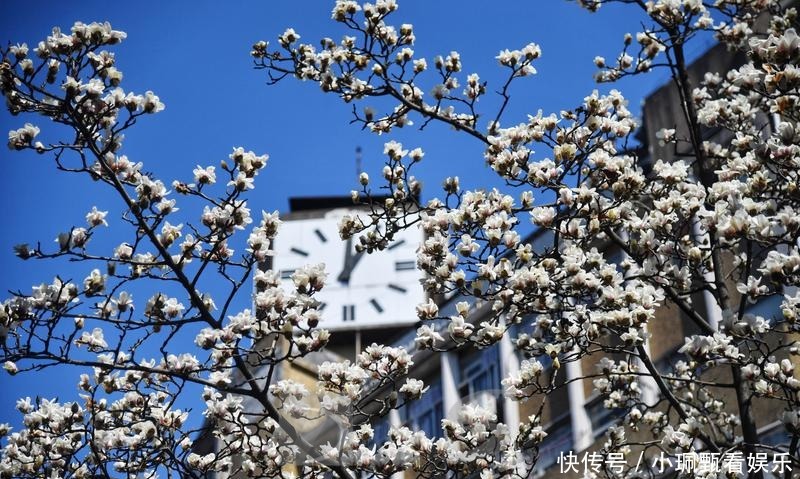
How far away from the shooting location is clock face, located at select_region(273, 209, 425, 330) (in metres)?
39.5

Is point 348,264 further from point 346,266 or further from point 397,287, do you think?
point 397,287

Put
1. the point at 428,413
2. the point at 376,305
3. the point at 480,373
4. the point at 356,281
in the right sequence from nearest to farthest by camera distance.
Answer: the point at 480,373
the point at 428,413
the point at 376,305
the point at 356,281

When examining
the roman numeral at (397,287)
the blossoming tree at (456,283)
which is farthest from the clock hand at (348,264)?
the blossoming tree at (456,283)

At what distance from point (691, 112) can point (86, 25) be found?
545 centimetres

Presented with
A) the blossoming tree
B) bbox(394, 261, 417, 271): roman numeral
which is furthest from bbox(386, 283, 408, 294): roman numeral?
the blossoming tree

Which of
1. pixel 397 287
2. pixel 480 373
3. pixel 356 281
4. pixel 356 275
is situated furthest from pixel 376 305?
pixel 480 373

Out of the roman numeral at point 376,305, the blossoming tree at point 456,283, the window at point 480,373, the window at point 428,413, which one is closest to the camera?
the blossoming tree at point 456,283

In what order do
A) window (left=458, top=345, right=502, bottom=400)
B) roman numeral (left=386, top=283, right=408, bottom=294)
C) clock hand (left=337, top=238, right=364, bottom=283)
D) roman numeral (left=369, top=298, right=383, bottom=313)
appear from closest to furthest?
1. window (left=458, top=345, right=502, bottom=400)
2. roman numeral (left=369, top=298, right=383, bottom=313)
3. roman numeral (left=386, top=283, right=408, bottom=294)
4. clock hand (left=337, top=238, right=364, bottom=283)

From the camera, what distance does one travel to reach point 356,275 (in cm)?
4050

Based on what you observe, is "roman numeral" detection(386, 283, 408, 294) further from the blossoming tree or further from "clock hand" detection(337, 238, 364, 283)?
the blossoming tree

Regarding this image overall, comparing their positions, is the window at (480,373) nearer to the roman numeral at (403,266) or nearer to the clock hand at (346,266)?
the roman numeral at (403,266)

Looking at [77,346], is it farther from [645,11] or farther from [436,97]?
[645,11]

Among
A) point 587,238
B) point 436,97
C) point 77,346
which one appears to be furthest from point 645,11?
point 77,346

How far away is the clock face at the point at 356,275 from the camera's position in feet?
129
